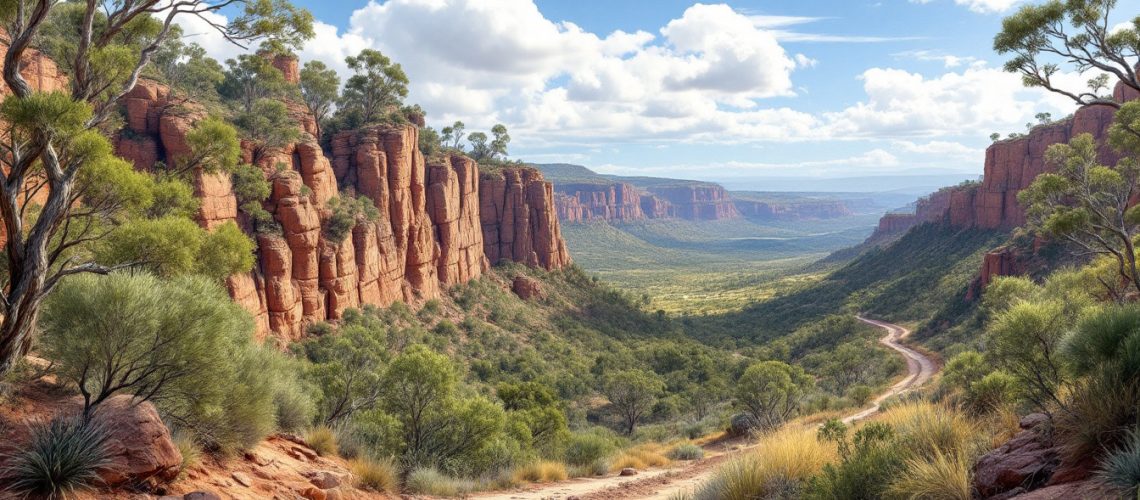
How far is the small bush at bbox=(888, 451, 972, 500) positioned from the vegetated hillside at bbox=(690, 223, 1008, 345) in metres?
64.8

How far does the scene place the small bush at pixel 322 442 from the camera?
38.0 feet

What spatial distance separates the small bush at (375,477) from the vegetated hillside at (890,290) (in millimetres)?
62513

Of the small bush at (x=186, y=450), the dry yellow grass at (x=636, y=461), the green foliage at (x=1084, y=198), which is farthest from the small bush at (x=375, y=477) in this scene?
the green foliage at (x=1084, y=198)

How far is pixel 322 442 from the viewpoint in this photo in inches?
462

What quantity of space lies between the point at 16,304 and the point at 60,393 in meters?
1.43

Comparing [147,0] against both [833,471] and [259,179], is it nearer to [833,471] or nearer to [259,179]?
[833,471]

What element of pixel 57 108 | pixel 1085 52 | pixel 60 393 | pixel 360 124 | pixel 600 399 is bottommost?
pixel 600 399

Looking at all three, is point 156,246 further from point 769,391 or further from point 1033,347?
point 769,391

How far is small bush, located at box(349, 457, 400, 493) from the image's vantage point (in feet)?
33.8

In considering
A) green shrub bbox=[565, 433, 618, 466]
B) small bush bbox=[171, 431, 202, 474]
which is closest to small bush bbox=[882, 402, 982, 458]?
small bush bbox=[171, 431, 202, 474]

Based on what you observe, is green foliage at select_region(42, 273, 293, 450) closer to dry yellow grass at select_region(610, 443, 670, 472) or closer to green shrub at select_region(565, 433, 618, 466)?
dry yellow grass at select_region(610, 443, 670, 472)

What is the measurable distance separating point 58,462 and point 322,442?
610 cm

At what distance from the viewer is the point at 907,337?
59250 millimetres

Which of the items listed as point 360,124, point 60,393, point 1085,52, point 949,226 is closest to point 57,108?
point 60,393
